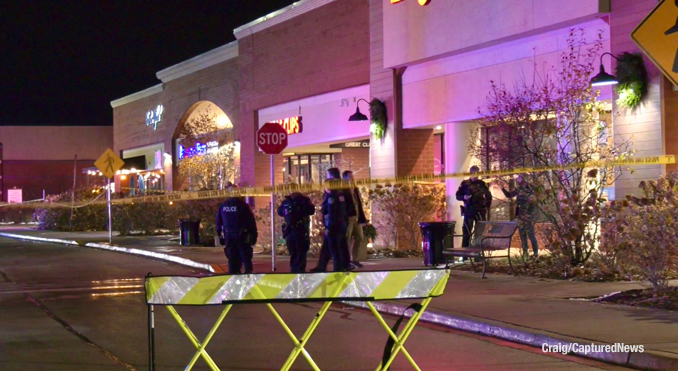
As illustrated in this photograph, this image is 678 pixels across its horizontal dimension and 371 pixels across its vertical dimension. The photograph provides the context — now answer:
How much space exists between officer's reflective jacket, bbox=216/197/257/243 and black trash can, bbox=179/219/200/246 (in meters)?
11.5

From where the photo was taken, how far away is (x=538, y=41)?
61.0 feet

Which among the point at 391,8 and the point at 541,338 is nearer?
the point at 541,338

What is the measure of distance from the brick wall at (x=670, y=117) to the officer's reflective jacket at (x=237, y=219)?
24.6 ft

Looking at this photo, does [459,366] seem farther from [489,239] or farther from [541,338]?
[489,239]

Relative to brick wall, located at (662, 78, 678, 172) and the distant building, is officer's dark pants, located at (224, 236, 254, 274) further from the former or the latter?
the distant building

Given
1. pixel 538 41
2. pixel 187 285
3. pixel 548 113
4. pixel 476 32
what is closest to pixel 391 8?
pixel 476 32

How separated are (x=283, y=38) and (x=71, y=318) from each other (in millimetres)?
18129

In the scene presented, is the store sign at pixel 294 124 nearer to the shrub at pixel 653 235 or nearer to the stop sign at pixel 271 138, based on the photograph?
the stop sign at pixel 271 138

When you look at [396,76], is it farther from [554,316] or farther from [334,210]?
[554,316]

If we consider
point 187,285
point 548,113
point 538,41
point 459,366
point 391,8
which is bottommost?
point 459,366

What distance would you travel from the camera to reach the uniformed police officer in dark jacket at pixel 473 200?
58.6 ft

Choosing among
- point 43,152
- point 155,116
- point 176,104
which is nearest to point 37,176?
point 43,152

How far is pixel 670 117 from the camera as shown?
51.2 feet

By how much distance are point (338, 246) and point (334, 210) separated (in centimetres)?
65
